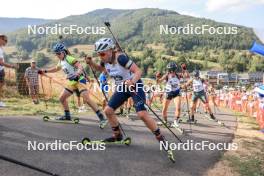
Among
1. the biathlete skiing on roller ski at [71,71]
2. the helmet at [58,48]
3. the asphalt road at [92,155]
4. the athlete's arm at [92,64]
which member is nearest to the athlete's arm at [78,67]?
the biathlete skiing on roller ski at [71,71]

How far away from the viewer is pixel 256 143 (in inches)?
442

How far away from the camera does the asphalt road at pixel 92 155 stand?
6.90 metres

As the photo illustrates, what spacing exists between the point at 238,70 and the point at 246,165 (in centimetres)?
14140

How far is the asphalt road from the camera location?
690 cm

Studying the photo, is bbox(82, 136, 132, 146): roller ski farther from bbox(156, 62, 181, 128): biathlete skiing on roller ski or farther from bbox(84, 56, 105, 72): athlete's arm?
bbox(156, 62, 181, 128): biathlete skiing on roller ski

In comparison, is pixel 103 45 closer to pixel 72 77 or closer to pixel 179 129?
pixel 72 77

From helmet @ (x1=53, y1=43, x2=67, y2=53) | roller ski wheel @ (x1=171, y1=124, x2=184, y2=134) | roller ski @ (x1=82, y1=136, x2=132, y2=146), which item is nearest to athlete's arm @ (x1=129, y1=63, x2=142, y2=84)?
roller ski @ (x1=82, y1=136, x2=132, y2=146)

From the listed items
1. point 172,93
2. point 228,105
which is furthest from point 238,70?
point 172,93

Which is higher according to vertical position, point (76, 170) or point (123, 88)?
point (123, 88)

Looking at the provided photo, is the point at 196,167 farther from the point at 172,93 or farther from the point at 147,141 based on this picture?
the point at 172,93

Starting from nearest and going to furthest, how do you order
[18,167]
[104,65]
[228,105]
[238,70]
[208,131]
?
1. [18,167]
2. [104,65]
3. [208,131]
4. [228,105]
5. [238,70]

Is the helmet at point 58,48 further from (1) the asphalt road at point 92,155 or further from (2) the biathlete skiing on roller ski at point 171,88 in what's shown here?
(2) the biathlete skiing on roller ski at point 171,88

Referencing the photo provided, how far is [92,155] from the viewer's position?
313 inches

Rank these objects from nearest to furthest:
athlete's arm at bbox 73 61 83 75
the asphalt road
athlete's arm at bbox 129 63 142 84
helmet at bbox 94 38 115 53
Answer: the asphalt road
athlete's arm at bbox 129 63 142 84
helmet at bbox 94 38 115 53
athlete's arm at bbox 73 61 83 75
